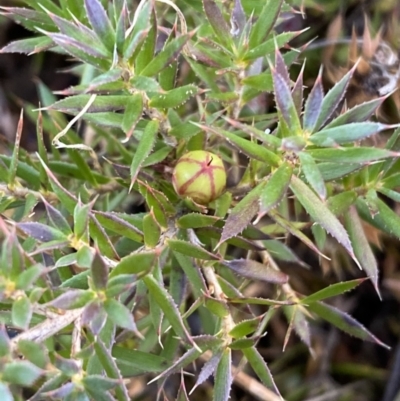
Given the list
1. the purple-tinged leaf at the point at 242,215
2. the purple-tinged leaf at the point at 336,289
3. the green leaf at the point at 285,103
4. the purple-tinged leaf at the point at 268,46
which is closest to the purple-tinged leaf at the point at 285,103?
the green leaf at the point at 285,103

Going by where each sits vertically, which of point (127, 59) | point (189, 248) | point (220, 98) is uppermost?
point (127, 59)

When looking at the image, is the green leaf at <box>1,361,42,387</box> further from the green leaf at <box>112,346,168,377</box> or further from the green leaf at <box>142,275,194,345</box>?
the green leaf at <box>112,346,168,377</box>

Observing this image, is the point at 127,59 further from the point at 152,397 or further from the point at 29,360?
the point at 152,397

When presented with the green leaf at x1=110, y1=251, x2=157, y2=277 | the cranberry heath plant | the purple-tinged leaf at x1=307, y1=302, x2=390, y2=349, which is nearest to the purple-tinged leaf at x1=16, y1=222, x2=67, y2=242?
the cranberry heath plant

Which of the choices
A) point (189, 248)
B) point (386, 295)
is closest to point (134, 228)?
point (189, 248)

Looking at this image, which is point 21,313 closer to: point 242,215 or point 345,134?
point 242,215

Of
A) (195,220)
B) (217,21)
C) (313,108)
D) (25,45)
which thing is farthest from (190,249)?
(25,45)

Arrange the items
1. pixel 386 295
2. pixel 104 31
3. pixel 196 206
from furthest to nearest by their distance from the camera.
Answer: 1. pixel 386 295
2. pixel 196 206
3. pixel 104 31
